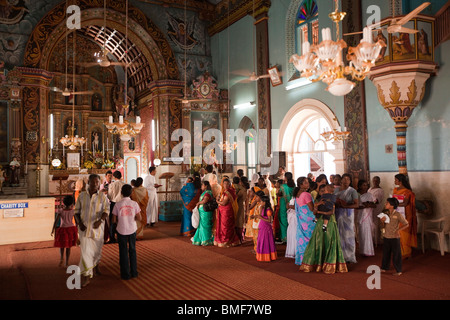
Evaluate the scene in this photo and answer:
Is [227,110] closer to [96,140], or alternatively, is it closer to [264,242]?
[96,140]

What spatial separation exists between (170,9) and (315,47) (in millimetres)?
12836

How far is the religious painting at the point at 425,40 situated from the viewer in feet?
26.2

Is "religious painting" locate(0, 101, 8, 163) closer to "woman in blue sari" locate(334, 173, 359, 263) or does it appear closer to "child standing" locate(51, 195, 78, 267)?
"child standing" locate(51, 195, 78, 267)

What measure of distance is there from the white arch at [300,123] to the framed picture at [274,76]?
131cm

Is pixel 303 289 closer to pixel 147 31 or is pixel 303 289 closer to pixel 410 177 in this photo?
pixel 410 177

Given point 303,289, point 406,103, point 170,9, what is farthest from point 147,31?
point 303,289

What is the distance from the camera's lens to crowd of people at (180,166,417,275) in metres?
6.49

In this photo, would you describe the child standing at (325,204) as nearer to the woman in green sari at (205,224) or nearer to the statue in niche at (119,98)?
the woman in green sari at (205,224)

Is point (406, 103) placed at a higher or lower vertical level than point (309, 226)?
higher

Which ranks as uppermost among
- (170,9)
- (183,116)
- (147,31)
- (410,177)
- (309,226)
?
(170,9)

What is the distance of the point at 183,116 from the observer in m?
16.9

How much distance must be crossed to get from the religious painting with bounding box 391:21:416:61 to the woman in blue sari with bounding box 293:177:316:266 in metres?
3.61

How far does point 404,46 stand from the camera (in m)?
8.03

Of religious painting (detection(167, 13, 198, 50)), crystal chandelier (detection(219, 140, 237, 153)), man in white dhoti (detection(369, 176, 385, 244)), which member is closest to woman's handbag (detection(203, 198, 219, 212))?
man in white dhoti (detection(369, 176, 385, 244))
